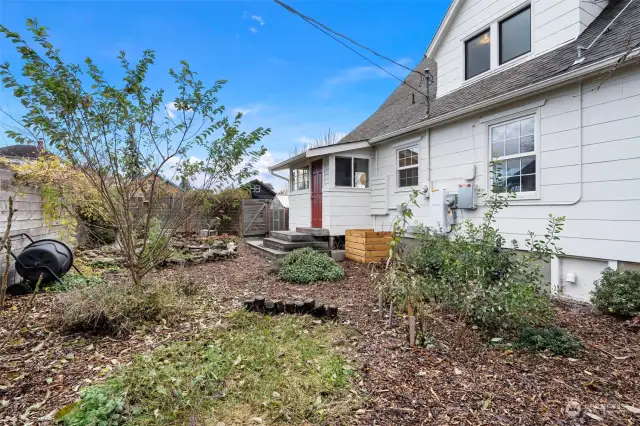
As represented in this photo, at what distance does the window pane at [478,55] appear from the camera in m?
6.95

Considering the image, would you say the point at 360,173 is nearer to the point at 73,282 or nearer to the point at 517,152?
the point at 517,152

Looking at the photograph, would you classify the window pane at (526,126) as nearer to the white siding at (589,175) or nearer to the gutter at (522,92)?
the white siding at (589,175)

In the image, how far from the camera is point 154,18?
5523 millimetres

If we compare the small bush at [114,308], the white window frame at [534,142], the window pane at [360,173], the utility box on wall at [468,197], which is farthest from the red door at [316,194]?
the small bush at [114,308]

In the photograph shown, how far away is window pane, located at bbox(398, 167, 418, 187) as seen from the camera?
790cm

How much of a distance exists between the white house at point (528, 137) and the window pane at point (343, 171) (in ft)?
0.11

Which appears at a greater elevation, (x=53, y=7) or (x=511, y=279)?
(x=53, y=7)

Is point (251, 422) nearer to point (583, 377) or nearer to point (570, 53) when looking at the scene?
point (583, 377)

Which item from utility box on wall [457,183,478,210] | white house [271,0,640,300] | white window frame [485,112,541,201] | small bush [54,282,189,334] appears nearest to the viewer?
small bush [54,282,189,334]

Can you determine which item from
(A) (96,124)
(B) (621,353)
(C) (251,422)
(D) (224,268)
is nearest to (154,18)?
(A) (96,124)

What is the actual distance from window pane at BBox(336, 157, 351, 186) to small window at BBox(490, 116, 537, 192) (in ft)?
12.6

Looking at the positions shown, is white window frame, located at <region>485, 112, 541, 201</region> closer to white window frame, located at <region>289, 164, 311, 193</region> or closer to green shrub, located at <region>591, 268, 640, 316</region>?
green shrub, located at <region>591, 268, 640, 316</region>

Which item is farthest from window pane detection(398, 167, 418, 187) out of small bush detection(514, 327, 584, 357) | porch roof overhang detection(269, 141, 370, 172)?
small bush detection(514, 327, 584, 357)

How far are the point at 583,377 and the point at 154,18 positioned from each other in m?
7.54
